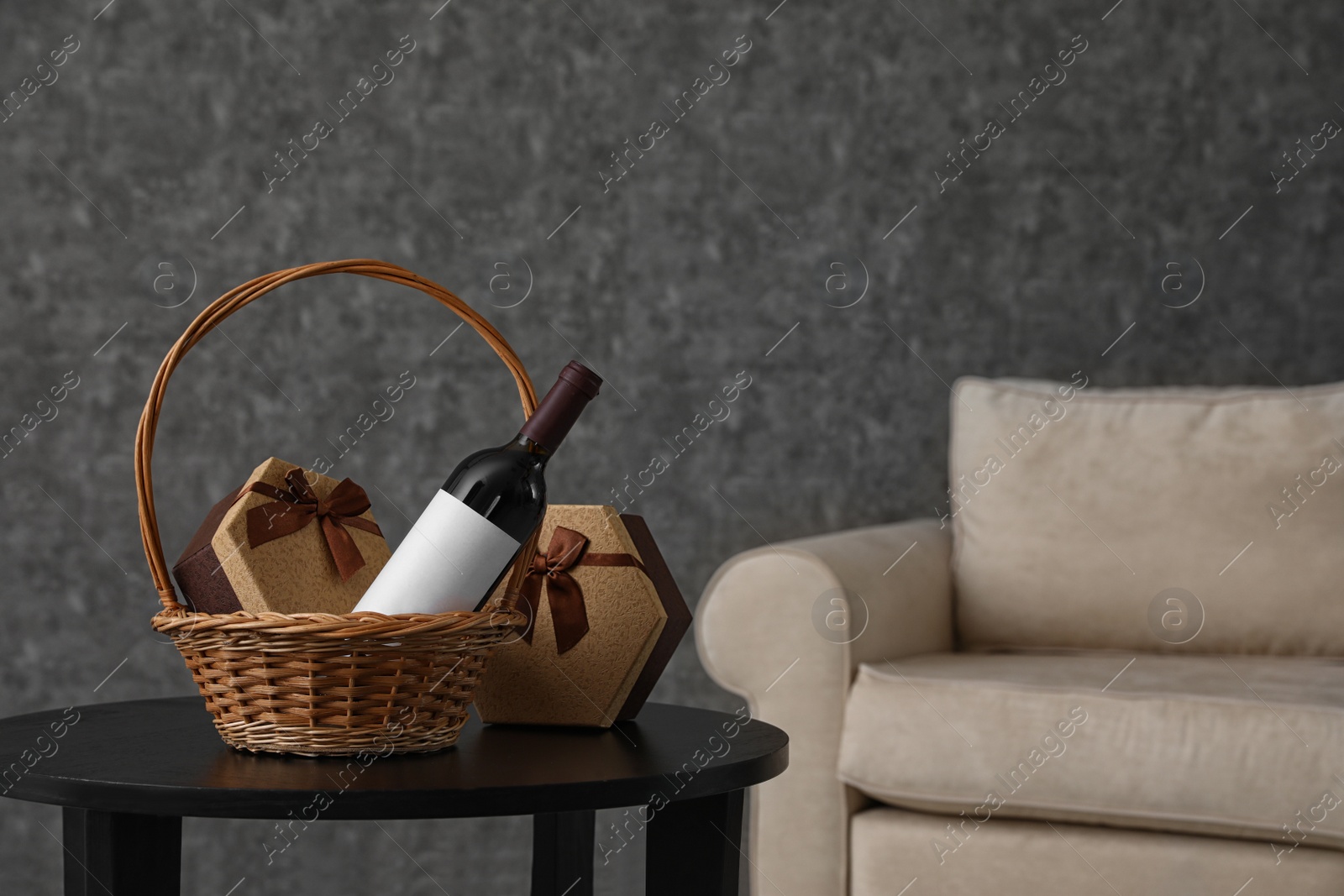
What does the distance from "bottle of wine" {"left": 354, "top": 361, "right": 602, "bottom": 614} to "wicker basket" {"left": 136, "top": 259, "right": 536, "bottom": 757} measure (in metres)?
0.03

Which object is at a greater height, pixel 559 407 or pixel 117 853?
pixel 559 407

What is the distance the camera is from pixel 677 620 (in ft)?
3.45

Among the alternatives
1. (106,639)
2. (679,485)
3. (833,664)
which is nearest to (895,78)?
(679,485)

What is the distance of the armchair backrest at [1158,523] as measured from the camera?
1.78m

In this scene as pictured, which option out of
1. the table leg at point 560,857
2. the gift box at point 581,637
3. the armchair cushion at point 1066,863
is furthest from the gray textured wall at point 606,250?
the gift box at point 581,637

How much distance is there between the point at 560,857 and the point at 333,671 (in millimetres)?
422

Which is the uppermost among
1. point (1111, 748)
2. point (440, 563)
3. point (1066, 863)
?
point (440, 563)

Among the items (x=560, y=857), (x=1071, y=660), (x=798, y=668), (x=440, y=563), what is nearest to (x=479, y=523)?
(x=440, y=563)

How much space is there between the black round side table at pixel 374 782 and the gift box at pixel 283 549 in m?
0.11

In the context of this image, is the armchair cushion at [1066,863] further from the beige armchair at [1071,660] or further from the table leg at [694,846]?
the table leg at [694,846]

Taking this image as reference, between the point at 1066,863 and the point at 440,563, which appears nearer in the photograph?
the point at 440,563

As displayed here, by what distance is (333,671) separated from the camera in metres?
0.78

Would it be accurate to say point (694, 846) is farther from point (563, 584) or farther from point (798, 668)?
point (798, 668)

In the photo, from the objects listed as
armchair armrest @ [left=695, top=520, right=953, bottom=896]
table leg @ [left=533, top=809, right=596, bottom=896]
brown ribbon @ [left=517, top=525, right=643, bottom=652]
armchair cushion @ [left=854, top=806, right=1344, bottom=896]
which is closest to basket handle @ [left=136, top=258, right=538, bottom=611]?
brown ribbon @ [left=517, top=525, right=643, bottom=652]
